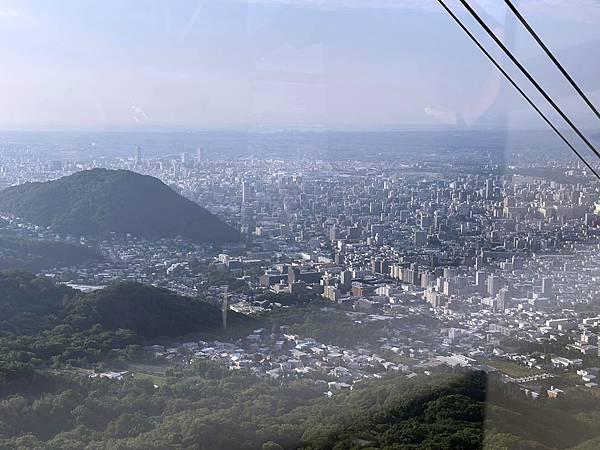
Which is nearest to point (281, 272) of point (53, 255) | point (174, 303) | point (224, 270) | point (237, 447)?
point (224, 270)

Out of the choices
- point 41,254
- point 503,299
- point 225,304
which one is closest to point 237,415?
point 225,304

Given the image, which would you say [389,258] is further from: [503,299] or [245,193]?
[245,193]

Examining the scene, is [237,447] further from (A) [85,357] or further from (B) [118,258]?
(B) [118,258]

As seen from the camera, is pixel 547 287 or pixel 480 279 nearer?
pixel 547 287

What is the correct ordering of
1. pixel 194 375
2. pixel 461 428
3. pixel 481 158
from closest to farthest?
pixel 461 428 → pixel 194 375 → pixel 481 158

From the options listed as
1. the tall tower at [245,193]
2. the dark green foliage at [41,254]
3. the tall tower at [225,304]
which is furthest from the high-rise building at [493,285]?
the dark green foliage at [41,254]

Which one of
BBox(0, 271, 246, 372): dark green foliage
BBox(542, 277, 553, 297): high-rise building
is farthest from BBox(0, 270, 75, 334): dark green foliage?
BBox(542, 277, 553, 297): high-rise building

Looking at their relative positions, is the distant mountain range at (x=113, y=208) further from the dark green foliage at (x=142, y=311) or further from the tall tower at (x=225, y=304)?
the dark green foliage at (x=142, y=311)
